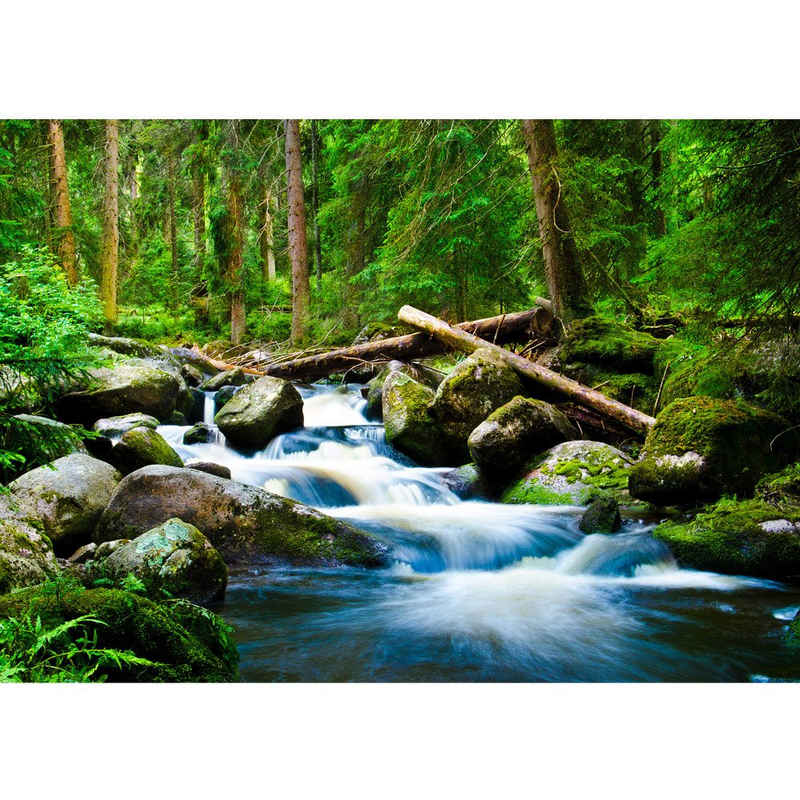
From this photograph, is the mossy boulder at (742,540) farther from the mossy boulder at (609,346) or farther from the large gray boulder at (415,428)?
the large gray boulder at (415,428)

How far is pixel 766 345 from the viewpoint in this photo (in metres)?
4.05

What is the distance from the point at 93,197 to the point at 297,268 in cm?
536

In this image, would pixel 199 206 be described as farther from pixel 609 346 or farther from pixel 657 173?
pixel 609 346

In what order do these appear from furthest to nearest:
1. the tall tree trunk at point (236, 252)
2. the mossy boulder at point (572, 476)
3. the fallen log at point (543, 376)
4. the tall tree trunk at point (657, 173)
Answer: the tall tree trunk at point (236, 252), the tall tree trunk at point (657, 173), the fallen log at point (543, 376), the mossy boulder at point (572, 476)

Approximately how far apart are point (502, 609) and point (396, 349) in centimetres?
718

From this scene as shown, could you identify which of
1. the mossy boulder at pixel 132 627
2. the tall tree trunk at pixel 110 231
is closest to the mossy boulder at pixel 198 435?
the tall tree trunk at pixel 110 231

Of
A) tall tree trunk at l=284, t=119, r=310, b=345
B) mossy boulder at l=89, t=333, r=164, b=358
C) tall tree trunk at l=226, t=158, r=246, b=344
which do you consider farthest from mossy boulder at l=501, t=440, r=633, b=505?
tall tree trunk at l=226, t=158, r=246, b=344

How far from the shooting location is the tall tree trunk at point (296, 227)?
13.7 meters

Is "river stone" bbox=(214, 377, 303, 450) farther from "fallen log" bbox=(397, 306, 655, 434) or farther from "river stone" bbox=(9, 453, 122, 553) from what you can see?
"river stone" bbox=(9, 453, 122, 553)

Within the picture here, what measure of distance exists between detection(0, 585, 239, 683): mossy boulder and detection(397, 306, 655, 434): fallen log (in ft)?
17.9

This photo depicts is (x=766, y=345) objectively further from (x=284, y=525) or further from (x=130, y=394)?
(x=130, y=394)

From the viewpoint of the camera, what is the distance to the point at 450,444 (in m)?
8.20

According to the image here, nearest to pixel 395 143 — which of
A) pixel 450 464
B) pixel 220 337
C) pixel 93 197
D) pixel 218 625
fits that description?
pixel 450 464

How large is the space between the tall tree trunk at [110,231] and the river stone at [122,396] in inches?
179
